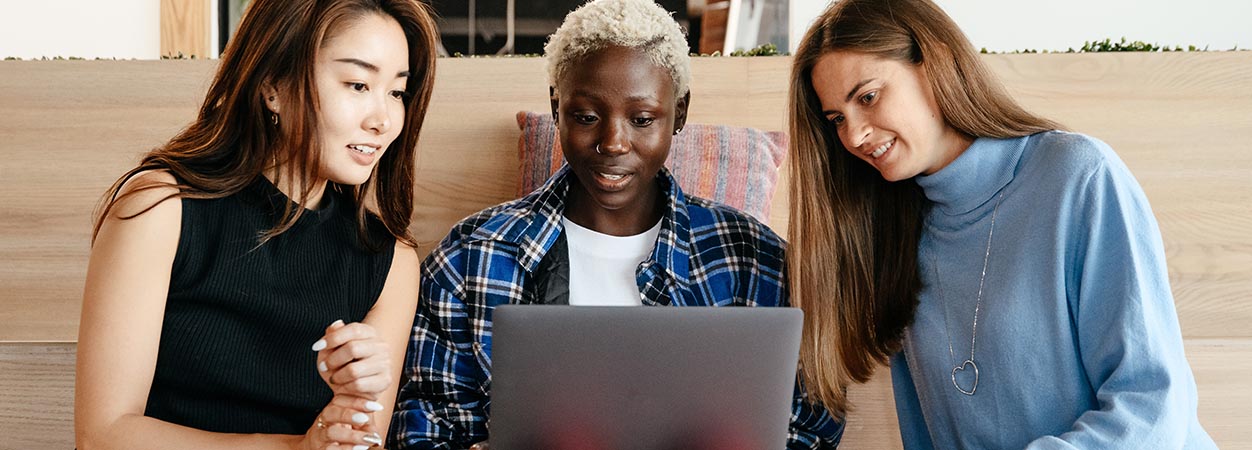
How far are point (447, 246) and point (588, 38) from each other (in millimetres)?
351

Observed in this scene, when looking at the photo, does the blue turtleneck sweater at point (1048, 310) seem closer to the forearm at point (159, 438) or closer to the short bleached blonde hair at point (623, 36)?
the short bleached blonde hair at point (623, 36)

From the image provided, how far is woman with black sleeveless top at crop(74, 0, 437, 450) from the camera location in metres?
1.09

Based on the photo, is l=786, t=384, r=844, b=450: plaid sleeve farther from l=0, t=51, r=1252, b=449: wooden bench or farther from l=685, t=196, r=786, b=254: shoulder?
l=0, t=51, r=1252, b=449: wooden bench

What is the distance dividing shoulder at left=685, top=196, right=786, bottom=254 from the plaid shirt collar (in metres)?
0.02

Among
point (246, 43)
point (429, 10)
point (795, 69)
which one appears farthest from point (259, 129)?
point (795, 69)

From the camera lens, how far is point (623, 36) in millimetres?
1397

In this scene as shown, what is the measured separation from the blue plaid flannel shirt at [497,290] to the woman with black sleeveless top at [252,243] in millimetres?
111

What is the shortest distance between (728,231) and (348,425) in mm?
669

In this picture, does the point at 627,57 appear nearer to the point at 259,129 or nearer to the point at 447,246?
the point at 447,246

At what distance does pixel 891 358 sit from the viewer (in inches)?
56.3

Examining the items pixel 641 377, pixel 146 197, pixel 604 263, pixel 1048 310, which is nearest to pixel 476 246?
pixel 604 263

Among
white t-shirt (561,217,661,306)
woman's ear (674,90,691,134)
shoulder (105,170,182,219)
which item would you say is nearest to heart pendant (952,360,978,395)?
white t-shirt (561,217,661,306)

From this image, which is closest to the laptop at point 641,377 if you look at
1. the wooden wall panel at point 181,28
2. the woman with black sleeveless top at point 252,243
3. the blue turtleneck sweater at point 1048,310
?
the woman with black sleeveless top at point 252,243

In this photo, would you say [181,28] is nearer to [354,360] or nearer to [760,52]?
[760,52]
